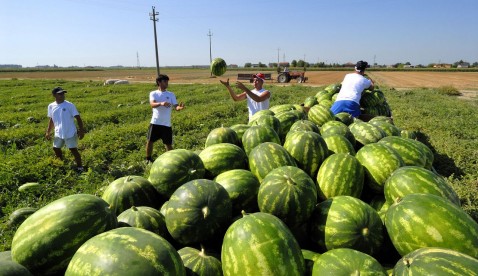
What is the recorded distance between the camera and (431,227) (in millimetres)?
1953

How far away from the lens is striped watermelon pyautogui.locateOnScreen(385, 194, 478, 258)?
1877 mm

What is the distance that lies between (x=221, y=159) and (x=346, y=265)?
1613mm

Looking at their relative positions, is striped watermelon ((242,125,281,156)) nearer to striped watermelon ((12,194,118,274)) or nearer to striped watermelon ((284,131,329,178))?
striped watermelon ((284,131,329,178))

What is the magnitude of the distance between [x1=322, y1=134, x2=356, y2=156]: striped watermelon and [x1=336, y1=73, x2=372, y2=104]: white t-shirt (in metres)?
3.17

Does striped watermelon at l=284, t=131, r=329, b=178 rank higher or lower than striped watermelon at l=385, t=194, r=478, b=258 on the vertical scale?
higher

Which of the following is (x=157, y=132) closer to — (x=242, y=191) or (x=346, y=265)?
(x=242, y=191)

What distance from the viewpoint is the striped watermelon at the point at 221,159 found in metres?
3.06

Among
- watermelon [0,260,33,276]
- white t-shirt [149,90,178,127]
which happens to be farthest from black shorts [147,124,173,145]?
watermelon [0,260,33,276]

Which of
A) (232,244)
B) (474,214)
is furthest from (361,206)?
(474,214)

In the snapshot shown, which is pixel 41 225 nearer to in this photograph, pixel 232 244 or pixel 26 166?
pixel 232 244

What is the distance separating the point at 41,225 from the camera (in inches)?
74.9

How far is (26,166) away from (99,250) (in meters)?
7.24

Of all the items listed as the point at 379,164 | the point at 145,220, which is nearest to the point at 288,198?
the point at 145,220

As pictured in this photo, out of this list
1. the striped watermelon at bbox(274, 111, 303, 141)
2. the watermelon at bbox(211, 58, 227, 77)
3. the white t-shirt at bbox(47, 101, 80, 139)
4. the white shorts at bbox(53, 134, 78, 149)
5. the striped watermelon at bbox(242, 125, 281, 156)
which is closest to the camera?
the striped watermelon at bbox(242, 125, 281, 156)
